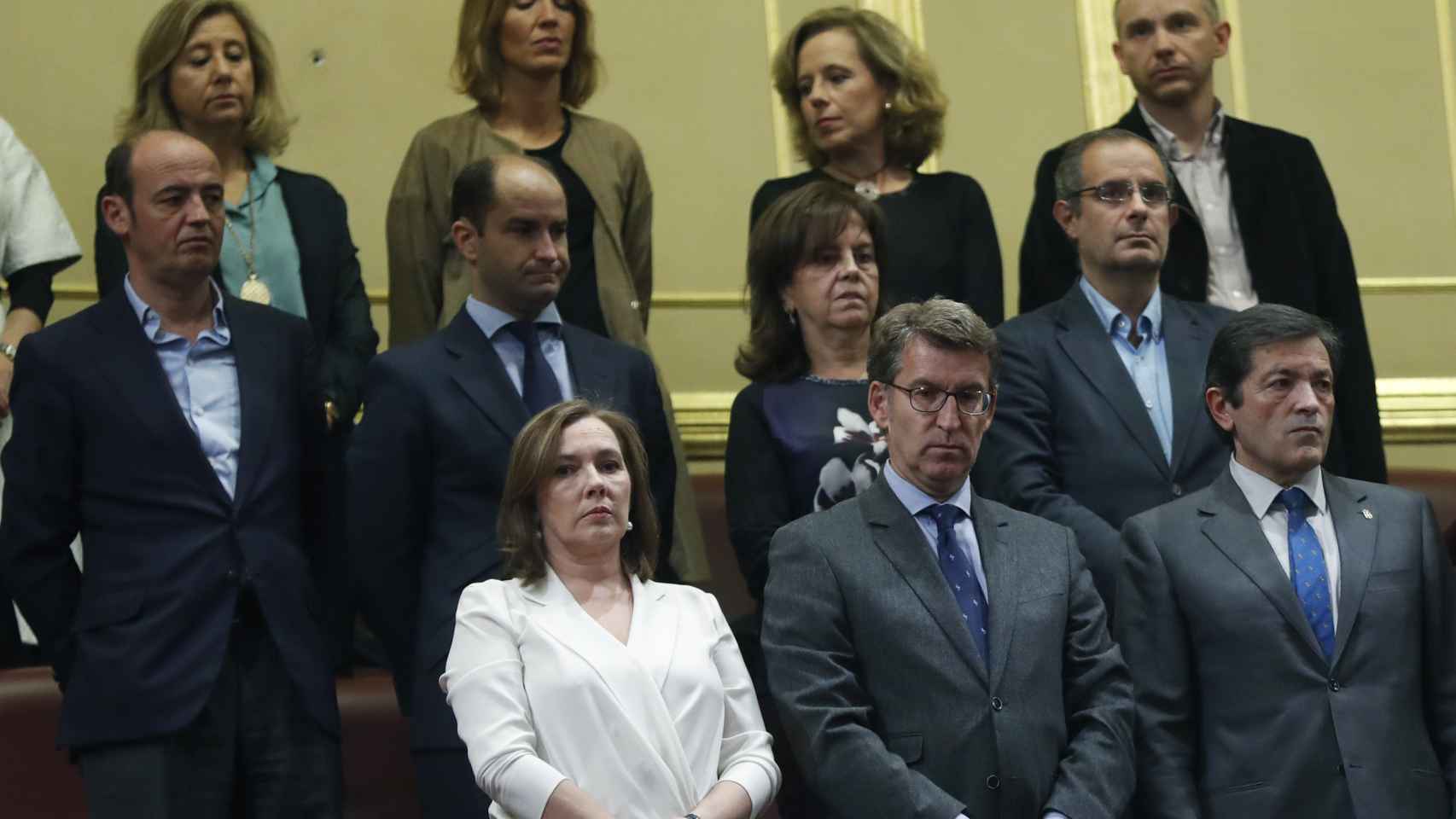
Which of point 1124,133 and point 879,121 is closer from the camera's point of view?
point 1124,133

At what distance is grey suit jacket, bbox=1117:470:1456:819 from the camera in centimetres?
351

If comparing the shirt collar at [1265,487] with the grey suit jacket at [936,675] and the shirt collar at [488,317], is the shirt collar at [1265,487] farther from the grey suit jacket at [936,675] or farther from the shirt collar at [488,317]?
the shirt collar at [488,317]

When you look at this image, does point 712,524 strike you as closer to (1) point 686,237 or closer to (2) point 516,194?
(1) point 686,237

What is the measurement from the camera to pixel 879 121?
193 inches

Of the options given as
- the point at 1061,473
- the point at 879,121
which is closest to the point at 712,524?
the point at 879,121

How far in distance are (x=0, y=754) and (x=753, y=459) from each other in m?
1.57

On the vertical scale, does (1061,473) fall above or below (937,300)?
below

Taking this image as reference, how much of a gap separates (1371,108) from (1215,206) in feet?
6.36

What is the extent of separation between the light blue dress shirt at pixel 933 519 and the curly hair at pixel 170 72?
1761 mm

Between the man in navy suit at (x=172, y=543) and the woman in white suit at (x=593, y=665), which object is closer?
the woman in white suit at (x=593, y=665)

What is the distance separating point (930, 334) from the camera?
3.65m

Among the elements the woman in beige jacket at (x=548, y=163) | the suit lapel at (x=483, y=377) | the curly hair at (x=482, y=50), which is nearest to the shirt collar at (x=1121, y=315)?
the woman in beige jacket at (x=548, y=163)

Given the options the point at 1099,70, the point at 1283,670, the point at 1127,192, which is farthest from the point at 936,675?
the point at 1099,70

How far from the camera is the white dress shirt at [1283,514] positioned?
12.0ft
